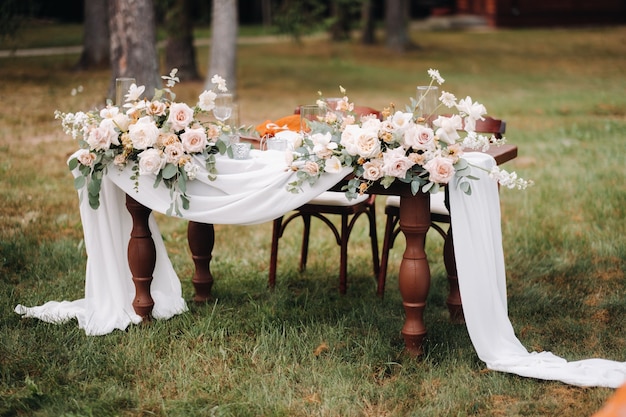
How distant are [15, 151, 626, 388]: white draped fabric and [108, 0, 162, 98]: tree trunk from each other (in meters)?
6.24

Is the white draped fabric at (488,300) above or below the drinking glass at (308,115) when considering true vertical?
below

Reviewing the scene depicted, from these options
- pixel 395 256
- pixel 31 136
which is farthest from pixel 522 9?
pixel 395 256

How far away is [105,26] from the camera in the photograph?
677 inches

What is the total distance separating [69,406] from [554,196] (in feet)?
17.0

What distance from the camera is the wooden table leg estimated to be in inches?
167

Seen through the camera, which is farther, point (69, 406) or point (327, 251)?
point (327, 251)

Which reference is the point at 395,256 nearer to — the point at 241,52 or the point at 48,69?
the point at 48,69

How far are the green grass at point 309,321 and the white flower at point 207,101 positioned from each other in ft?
3.98

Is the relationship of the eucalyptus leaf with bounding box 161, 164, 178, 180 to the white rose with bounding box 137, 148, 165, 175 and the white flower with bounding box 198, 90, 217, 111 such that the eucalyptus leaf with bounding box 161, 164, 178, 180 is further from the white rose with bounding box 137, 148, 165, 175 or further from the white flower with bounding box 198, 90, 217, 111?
the white flower with bounding box 198, 90, 217, 111

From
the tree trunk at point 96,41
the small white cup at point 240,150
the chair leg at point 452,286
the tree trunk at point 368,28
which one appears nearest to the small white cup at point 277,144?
the small white cup at point 240,150

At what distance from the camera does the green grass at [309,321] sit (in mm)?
4035

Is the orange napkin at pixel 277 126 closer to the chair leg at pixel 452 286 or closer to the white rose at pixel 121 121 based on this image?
the white rose at pixel 121 121

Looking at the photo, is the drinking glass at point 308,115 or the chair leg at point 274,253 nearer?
the drinking glass at point 308,115

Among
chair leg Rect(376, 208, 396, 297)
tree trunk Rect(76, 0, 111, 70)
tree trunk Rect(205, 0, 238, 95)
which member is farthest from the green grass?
tree trunk Rect(76, 0, 111, 70)
